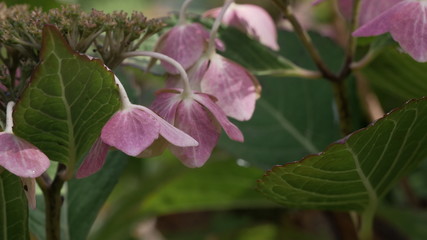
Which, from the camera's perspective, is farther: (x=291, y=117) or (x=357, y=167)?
(x=291, y=117)

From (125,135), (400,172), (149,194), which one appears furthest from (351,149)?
(149,194)

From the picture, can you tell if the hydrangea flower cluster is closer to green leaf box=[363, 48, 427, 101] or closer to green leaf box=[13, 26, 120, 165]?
green leaf box=[13, 26, 120, 165]

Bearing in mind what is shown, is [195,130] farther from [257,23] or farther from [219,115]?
[257,23]

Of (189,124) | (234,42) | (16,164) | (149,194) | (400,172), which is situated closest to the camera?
(16,164)

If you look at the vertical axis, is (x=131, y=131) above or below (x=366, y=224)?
above

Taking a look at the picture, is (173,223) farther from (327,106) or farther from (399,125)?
(399,125)

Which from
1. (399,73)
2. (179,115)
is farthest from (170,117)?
(399,73)

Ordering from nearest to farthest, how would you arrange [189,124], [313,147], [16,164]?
[16,164] → [189,124] → [313,147]
